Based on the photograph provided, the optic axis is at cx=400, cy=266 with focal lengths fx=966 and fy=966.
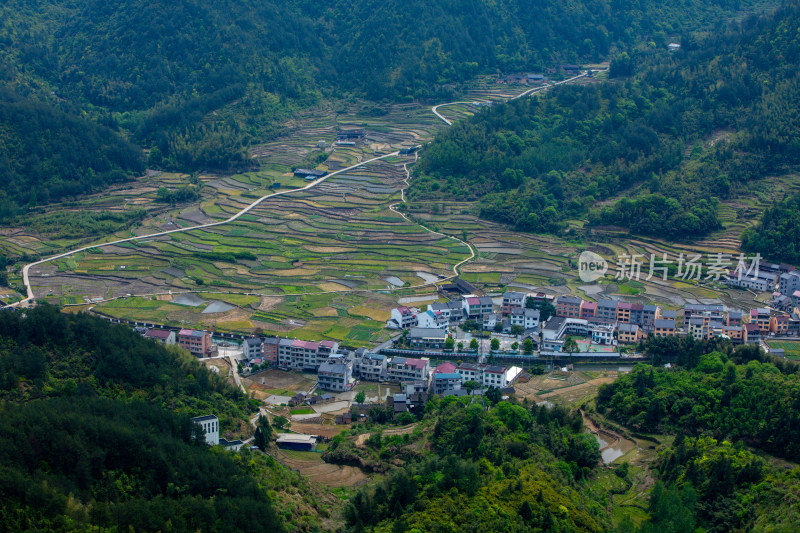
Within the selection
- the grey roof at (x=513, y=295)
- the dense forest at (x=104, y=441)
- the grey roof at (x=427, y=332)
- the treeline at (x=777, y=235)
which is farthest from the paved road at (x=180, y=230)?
the treeline at (x=777, y=235)

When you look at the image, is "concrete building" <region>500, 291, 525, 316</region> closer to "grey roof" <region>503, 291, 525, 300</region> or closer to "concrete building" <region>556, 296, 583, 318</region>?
"grey roof" <region>503, 291, 525, 300</region>

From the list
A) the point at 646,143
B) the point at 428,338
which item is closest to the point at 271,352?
the point at 428,338

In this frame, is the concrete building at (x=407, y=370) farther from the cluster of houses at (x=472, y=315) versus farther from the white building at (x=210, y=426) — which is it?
the white building at (x=210, y=426)

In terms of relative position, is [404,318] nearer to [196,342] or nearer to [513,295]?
[513,295]

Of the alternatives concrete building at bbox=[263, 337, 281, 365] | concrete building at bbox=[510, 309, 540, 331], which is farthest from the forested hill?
concrete building at bbox=[263, 337, 281, 365]

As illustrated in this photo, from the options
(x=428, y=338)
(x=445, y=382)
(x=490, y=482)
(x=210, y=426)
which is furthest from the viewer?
(x=428, y=338)
